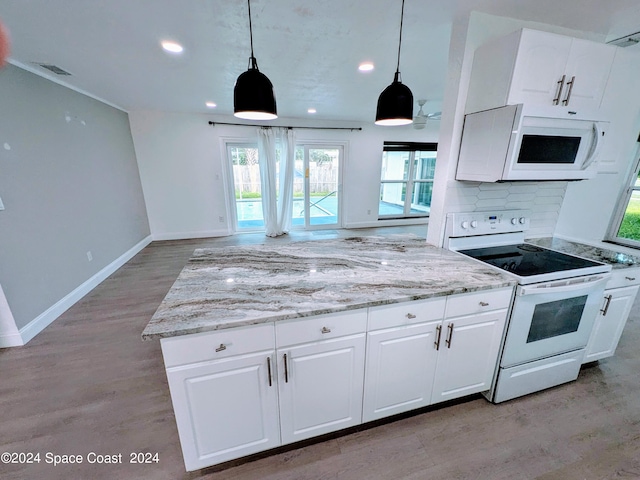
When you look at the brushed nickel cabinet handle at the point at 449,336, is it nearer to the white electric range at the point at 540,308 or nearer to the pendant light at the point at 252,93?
the white electric range at the point at 540,308

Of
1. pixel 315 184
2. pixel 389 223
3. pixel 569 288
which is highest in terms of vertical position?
pixel 315 184

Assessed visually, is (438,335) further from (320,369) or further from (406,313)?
(320,369)

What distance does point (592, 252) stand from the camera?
1961 millimetres

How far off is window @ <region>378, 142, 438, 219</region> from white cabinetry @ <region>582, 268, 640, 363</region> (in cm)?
477

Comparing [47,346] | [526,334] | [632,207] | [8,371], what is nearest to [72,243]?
[47,346]

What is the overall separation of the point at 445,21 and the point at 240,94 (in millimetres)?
→ 1541

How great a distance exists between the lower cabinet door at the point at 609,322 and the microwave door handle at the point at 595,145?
91cm

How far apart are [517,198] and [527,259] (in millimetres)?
572

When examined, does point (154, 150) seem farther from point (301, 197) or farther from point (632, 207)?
point (632, 207)

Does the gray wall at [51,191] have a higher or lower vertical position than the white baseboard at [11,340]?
higher

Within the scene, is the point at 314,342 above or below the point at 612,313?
above

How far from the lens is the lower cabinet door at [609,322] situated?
1852mm

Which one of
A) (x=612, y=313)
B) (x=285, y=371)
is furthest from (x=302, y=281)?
(x=612, y=313)

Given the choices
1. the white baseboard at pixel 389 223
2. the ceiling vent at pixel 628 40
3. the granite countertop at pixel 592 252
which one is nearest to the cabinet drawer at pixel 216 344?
the granite countertop at pixel 592 252
